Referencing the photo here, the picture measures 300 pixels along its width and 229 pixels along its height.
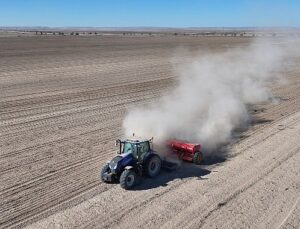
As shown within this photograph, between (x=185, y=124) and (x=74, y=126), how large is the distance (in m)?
4.85

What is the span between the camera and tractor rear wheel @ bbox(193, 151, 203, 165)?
45.8ft

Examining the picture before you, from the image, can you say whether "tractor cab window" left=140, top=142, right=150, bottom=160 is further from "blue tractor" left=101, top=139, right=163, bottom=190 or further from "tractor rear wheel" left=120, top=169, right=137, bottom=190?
"tractor rear wheel" left=120, top=169, right=137, bottom=190

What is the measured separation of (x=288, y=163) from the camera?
14.3 metres

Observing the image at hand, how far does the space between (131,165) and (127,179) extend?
53cm

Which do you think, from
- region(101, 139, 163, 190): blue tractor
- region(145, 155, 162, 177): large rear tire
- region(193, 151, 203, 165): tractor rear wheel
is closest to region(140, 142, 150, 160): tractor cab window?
region(101, 139, 163, 190): blue tractor

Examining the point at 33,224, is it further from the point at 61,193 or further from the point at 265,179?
the point at 265,179

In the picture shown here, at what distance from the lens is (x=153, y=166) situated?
42.3 feet

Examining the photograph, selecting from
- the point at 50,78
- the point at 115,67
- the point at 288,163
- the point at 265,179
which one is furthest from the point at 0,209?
the point at 115,67

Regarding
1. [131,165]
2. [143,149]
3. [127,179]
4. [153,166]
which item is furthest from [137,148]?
[127,179]

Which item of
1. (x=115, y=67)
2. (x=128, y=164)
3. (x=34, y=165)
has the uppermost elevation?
(x=128, y=164)

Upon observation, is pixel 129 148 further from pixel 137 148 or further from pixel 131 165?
pixel 131 165

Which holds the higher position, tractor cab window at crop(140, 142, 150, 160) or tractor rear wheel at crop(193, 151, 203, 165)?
tractor cab window at crop(140, 142, 150, 160)

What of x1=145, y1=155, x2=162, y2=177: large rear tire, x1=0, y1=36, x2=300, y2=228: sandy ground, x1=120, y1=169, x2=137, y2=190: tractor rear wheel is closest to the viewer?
x1=0, y1=36, x2=300, y2=228: sandy ground

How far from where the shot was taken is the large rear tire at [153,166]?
12.6m
